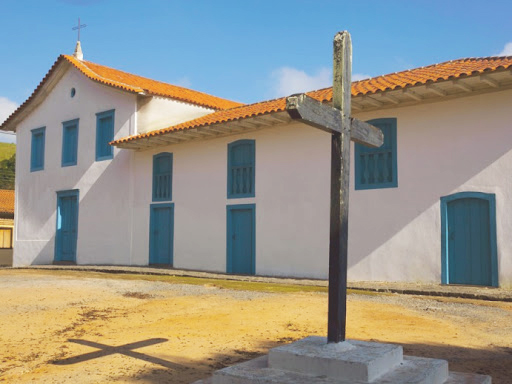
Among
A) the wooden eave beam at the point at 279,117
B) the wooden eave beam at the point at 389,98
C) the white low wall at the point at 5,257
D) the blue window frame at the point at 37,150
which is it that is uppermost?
the blue window frame at the point at 37,150

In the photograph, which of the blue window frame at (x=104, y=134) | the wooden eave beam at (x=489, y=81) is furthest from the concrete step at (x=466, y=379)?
the blue window frame at (x=104, y=134)

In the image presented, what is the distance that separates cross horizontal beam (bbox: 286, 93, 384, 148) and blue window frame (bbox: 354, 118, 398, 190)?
7.12m

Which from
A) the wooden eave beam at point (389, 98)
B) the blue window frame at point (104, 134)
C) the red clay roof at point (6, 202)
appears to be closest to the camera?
the wooden eave beam at point (389, 98)

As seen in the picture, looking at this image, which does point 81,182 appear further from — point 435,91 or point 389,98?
point 435,91

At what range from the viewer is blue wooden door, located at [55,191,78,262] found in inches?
730

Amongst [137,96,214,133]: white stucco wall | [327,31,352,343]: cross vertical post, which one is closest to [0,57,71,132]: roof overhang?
[137,96,214,133]: white stucco wall

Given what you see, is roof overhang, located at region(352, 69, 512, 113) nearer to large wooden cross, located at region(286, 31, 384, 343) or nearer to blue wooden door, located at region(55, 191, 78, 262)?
large wooden cross, located at region(286, 31, 384, 343)

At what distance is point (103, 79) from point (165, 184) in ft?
14.6

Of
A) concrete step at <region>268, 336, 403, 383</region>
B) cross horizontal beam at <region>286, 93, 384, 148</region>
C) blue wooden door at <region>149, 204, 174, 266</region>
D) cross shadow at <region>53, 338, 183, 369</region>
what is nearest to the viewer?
concrete step at <region>268, 336, 403, 383</region>

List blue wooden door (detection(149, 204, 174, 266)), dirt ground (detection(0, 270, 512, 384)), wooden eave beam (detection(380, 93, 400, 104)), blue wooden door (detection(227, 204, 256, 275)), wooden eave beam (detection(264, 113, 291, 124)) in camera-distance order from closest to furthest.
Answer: dirt ground (detection(0, 270, 512, 384)) → wooden eave beam (detection(380, 93, 400, 104)) → wooden eave beam (detection(264, 113, 291, 124)) → blue wooden door (detection(227, 204, 256, 275)) → blue wooden door (detection(149, 204, 174, 266))

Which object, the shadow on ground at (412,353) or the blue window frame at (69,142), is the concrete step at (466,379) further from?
the blue window frame at (69,142)

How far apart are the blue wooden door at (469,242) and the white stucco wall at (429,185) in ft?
0.77

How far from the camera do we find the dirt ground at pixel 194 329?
435 centimetres

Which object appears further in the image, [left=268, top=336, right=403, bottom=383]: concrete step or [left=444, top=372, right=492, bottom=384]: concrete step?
[left=444, top=372, right=492, bottom=384]: concrete step
